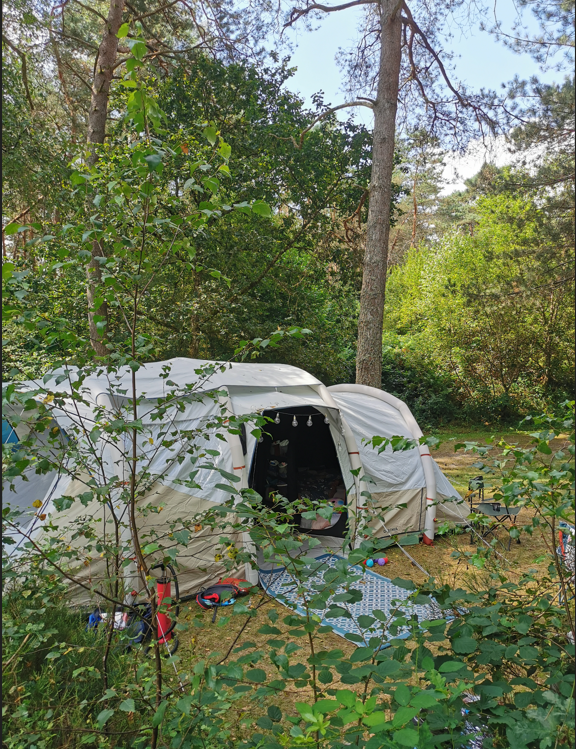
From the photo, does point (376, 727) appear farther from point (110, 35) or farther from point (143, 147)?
point (110, 35)

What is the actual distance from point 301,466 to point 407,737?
5.90m

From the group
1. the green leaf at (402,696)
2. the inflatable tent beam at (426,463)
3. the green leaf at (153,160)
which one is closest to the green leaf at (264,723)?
the green leaf at (402,696)

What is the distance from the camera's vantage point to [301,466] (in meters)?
7.04

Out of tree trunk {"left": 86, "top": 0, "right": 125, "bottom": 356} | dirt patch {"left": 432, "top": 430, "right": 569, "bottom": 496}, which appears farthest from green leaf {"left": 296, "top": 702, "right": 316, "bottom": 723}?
dirt patch {"left": 432, "top": 430, "right": 569, "bottom": 496}

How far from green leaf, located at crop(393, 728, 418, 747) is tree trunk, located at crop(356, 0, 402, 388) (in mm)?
5954

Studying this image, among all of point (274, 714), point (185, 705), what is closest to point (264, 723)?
point (274, 714)

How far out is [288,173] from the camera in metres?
9.23

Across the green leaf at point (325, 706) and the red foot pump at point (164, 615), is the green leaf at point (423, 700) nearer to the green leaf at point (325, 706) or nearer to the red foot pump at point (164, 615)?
the green leaf at point (325, 706)

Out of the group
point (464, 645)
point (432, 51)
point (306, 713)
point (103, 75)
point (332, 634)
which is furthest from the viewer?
point (432, 51)

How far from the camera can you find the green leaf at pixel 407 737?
1.14 m

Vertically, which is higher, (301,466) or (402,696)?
(402,696)

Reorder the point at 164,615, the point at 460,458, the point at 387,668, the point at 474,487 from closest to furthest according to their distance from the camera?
the point at 387,668
the point at 164,615
the point at 474,487
the point at 460,458

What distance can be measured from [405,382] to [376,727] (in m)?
11.5

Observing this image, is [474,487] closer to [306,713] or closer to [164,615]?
[164,615]
